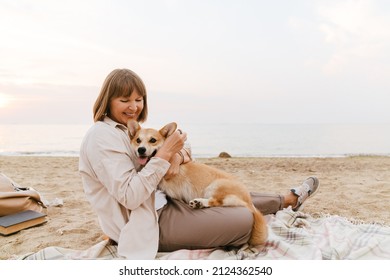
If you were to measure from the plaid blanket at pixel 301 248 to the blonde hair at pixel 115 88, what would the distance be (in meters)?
1.10

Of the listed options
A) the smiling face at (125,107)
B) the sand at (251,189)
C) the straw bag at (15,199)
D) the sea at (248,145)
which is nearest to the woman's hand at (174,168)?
the smiling face at (125,107)

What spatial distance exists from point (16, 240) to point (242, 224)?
220 cm

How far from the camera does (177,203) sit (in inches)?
97.7

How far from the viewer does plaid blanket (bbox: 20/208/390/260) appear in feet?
8.03

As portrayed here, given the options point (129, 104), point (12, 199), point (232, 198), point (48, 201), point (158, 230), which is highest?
point (129, 104)

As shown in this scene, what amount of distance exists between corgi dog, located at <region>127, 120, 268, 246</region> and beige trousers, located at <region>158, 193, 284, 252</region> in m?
0.09

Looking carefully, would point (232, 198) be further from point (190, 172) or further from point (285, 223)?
point (285, 223)

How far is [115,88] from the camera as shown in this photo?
7.62 ft

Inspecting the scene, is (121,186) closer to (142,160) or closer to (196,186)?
(142,160)

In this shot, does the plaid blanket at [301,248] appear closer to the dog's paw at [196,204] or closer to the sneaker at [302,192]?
the dog's paw at [196,204]

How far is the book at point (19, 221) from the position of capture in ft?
10.2

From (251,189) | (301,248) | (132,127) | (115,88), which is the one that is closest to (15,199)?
(132,127)

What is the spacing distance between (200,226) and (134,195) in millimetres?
619
